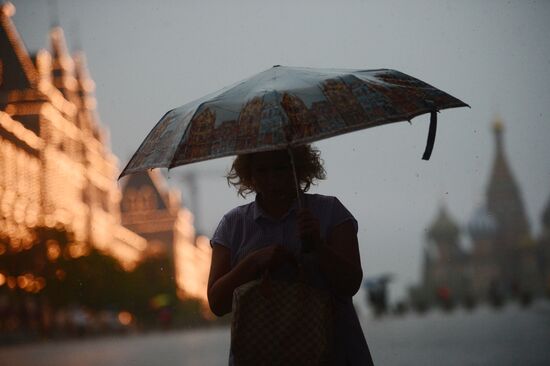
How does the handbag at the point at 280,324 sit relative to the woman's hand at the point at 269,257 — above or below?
below

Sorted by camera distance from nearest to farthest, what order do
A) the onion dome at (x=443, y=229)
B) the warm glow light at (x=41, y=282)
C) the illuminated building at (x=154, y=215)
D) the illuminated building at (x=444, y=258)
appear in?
1. the warm glow light at (x=41, y=282)
2. the illuminated building at (x=154, y=215)
3. the illuminated building at (x=444, y=258)
4. the onion dome at (x=443, y=229)

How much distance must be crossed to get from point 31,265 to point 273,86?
158ft

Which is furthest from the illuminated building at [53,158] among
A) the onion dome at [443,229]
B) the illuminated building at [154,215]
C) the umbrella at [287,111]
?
the onion dome at [443,229]

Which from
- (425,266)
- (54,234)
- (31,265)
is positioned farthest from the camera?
(425,266)

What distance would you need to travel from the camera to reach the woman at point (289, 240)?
11.8ft

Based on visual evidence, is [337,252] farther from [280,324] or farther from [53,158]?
[53,158]

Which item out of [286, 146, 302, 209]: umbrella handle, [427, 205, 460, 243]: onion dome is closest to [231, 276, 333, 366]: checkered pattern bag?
[286, 146, 302, 209]: umbrella handle

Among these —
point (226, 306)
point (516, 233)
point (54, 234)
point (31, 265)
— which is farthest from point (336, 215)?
point (516, 233)

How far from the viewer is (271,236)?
12.4ft

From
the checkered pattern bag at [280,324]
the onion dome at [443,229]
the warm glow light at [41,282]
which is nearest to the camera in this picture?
the checkered pattern bag at [280,324]

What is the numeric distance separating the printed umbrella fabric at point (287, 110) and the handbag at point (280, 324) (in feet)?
1.52

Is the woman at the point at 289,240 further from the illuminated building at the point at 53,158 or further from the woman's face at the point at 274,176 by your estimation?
the illuminated building at the point at 53,158

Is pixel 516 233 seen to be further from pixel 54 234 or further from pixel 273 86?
pixel 273 86

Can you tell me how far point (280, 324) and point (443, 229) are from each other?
610 feet
